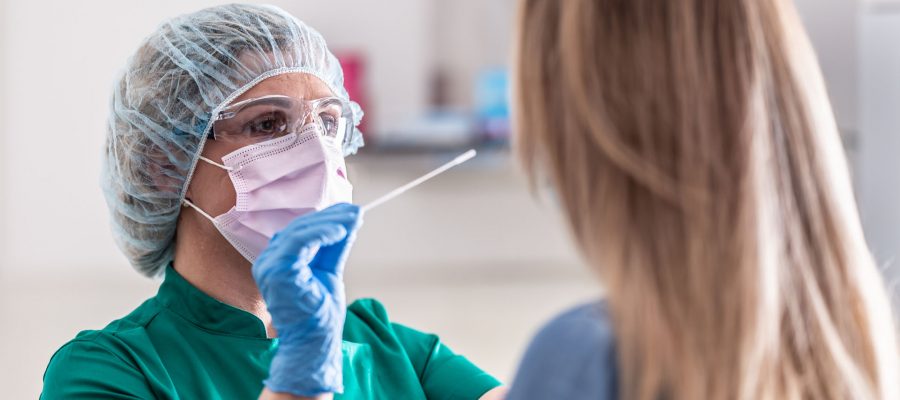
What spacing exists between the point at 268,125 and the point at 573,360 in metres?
0.79

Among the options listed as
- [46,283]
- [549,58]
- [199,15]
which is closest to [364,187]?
[46,283]

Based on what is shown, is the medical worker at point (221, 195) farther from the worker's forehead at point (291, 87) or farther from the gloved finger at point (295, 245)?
the gloved finger at point (295, 245)

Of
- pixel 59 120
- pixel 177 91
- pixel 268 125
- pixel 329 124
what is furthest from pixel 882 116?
pixel 59 120

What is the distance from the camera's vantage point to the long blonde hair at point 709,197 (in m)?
0.85

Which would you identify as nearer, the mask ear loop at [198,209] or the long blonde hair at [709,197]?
the long blonde hair at [709,197]

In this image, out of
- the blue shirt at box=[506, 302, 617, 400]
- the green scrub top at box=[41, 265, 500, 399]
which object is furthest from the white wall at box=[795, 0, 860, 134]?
the blue shirt at box=[506, 302, 617, 400]

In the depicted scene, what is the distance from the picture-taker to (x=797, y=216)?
890 mm

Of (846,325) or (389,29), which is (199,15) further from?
(389,29)

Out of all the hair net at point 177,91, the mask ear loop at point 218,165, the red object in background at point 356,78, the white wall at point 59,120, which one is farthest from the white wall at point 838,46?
the mask ear loop at point 218,165

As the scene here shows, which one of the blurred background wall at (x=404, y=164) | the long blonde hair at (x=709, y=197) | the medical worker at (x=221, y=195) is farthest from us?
the blurred background wall at (x=404, y=164)

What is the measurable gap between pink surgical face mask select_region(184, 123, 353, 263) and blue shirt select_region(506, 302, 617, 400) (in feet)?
2.06

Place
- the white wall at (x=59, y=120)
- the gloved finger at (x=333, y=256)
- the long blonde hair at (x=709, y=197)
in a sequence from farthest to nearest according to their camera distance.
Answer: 1. the white wall at (x=59, y=120)
2. the gloved finger at (x=333, y=256)
3. the long blonde hair at (x=709, y=197)

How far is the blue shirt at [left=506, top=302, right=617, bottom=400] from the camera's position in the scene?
2.83 ft

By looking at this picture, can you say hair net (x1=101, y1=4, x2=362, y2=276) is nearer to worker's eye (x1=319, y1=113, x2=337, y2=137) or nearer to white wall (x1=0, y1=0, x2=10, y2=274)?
worker's eye (x1=319, y1=113, x2=337, y2=137)
